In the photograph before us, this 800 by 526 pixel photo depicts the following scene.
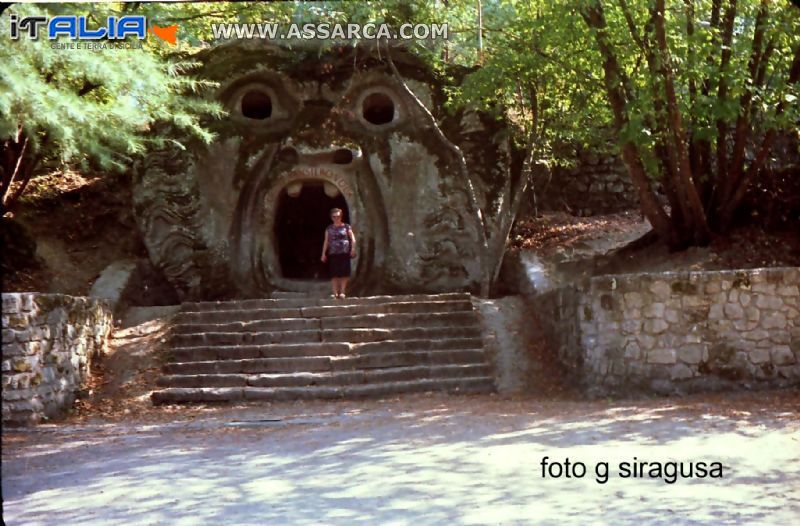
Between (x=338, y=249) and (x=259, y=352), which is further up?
(x=338, y=249)

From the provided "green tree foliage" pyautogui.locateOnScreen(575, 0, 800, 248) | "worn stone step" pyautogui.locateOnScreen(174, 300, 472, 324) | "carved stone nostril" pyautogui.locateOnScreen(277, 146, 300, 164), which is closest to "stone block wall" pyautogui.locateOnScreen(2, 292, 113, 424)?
A: "worn stone step" pyautogui.locateOnScreen(174, 300, 472, 324)

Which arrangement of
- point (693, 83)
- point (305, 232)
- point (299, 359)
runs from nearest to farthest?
point (693, 83) → point (299, 359) → point (305, 232)

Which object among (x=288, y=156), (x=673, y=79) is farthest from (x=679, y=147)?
(x=288, y=156)

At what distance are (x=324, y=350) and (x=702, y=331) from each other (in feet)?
Result: 14.4

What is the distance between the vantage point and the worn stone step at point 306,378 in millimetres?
9719

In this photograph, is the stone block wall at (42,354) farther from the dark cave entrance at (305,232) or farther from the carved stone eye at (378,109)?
the dark cave entrance at (305,232)

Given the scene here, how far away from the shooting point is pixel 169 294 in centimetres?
1420

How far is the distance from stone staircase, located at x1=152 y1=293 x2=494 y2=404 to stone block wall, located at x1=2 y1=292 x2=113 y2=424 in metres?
1.03

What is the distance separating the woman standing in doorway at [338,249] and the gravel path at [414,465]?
330 cm

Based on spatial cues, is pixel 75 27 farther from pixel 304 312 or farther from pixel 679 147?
pixel 679 147

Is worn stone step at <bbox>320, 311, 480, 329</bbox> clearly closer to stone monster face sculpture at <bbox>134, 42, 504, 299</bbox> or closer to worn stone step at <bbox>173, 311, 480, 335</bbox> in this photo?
worn stone step at <bbox>173, 311, 480, 335</bbox>

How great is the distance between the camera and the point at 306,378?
9.75 meters

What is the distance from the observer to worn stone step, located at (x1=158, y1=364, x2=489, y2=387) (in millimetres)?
9719

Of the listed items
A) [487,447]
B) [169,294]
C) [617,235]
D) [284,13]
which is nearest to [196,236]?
[169,294]
